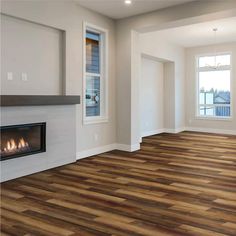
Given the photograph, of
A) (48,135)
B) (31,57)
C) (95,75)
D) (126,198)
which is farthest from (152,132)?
(126,198)

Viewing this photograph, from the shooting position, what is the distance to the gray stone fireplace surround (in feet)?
12.9

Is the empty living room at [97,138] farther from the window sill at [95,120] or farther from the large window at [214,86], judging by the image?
the large window at [214,86]

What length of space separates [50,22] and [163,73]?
5.33 m

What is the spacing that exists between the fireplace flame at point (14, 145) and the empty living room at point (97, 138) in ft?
0.05

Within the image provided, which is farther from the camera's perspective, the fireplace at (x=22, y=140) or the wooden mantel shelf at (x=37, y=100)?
the fireplace at (x=22, y=140)

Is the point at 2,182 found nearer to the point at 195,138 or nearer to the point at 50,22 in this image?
the point at 50,22

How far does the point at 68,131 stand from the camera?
192 inches

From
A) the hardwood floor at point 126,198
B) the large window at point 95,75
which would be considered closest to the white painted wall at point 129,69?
the large window at point 95,75

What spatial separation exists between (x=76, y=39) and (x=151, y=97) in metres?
4.04

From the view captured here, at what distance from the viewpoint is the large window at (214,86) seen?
909 centimetres

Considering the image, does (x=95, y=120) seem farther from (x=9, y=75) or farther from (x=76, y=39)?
(x=9, y=75)

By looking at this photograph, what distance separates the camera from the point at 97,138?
5746 millimetres

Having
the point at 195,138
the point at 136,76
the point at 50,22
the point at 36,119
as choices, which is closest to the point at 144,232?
the point at 36,119

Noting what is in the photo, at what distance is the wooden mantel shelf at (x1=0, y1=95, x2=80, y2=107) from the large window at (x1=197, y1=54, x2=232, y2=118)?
5.92 meters
